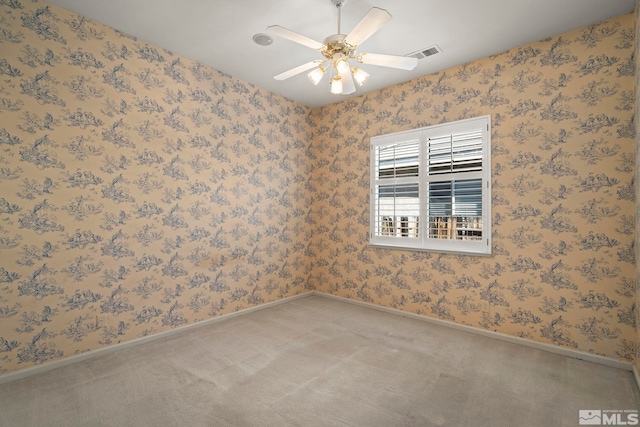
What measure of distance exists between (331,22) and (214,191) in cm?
219

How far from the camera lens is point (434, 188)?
3773mm

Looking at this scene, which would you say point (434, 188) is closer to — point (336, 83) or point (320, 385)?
point (336, 83)

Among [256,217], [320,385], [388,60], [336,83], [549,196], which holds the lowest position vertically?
[320,385]

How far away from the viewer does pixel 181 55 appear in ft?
11.3

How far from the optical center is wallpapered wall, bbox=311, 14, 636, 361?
270 centimetres

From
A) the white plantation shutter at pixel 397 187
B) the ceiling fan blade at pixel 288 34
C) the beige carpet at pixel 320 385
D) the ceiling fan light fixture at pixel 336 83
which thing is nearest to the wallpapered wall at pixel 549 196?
the white plantation shutter at pixel 397 187

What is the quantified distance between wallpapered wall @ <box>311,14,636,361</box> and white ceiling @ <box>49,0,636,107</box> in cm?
28

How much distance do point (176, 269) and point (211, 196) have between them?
35.7 inches

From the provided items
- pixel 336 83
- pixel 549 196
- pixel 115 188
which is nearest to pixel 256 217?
pixel 115 188

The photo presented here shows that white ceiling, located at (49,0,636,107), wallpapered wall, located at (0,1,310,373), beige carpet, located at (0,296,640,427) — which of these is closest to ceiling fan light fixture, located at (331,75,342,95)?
white ceiling, located at (49,0,636,107)

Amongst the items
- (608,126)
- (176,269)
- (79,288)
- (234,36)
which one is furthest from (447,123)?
(79,288)

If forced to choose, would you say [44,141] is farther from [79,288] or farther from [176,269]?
[176,269]

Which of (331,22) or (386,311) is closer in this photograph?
(331,22)

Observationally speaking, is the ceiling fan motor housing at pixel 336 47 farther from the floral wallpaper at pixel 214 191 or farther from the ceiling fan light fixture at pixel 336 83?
the floral wallpaper at pixel 214 191
